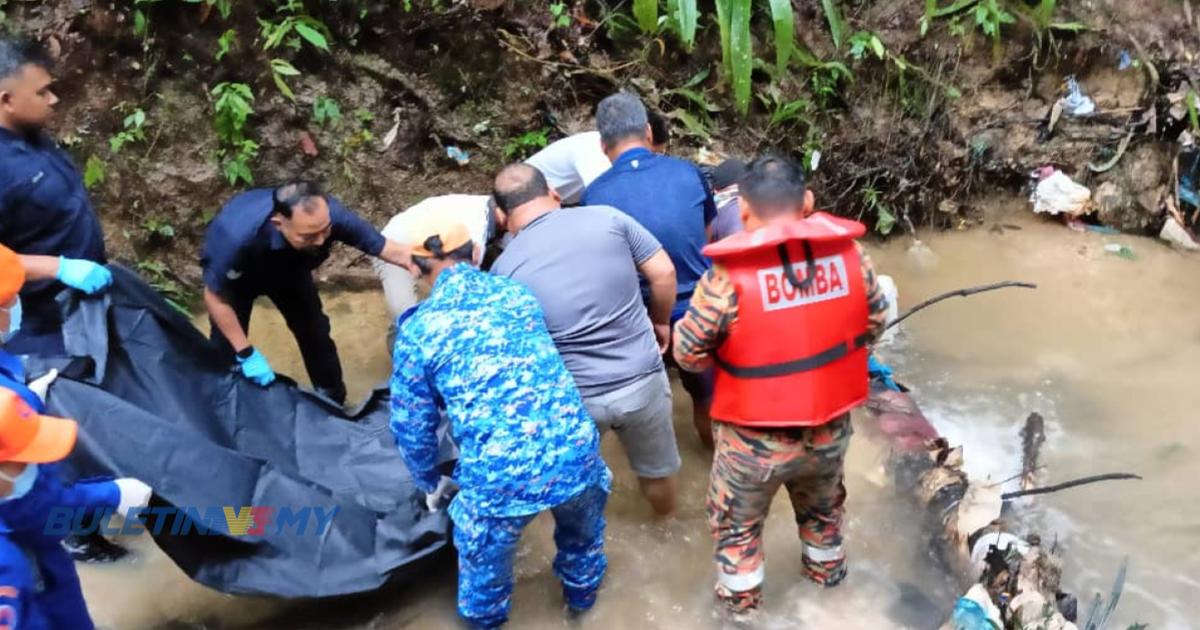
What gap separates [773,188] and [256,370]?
221 cm

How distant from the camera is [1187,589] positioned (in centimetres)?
330

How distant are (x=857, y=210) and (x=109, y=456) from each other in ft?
14.4

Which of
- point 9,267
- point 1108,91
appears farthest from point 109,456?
point 1108,91

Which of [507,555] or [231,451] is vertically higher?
[231,451]

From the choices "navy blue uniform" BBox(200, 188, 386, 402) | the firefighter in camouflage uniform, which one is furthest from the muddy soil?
the firefighter in camouflage uniform

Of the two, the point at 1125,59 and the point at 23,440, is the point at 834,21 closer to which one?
the point at 1125,59

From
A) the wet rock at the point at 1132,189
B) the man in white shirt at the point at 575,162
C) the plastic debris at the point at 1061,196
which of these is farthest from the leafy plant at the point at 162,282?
the wet rock at the point at 1132,189

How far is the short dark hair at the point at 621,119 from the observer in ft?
Answer: 11.4

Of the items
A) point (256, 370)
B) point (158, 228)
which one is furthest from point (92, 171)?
point (256, 370)

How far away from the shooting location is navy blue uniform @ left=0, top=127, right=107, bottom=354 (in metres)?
2.96

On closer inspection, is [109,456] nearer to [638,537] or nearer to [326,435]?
[326,435]

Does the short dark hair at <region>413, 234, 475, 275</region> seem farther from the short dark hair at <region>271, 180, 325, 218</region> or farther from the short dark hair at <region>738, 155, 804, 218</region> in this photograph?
the short dark hair at <region>738, 155, 804, 218</region>

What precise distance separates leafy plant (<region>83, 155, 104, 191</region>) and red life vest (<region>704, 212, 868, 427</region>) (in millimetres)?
3679

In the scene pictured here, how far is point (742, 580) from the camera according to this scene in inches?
114
